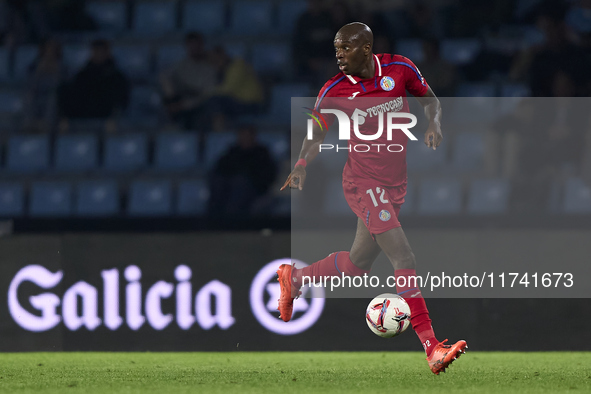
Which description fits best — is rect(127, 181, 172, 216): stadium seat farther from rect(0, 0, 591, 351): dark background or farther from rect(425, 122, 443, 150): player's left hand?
rect(425, 122, 443, 150): player's left hand

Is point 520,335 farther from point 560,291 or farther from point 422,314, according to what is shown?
point 422,314

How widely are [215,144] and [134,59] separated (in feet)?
6.25

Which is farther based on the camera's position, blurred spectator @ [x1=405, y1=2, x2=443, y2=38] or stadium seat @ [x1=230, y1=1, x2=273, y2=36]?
stadium seat @ [x1=230, y1=1, x2=273, y2=36]

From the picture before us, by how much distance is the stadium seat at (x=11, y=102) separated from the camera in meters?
9.58

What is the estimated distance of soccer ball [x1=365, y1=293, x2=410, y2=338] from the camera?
5.30 m

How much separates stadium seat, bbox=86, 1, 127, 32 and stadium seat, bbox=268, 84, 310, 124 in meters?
2.19

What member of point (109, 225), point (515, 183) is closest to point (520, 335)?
point (515, 183)

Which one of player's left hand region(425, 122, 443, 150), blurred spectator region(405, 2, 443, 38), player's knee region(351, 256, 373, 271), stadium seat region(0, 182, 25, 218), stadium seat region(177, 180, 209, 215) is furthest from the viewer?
blurred spectator region(405, 2, 443, 38)

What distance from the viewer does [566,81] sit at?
8055mm

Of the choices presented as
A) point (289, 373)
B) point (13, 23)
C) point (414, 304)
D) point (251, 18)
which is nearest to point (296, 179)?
point (414, 304)

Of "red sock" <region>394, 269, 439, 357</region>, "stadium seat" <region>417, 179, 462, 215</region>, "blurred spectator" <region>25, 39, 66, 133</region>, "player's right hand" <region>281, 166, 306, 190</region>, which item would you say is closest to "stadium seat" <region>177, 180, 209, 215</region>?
"blurred spectator" <region>25, 39, 66, 133</region>

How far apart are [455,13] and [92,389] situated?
6.18 meters

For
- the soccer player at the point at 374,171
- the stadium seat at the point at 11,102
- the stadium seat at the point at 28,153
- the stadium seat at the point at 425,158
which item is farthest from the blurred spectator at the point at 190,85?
the soccer player at the point at 374,171

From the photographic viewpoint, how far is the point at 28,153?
8867 mm
